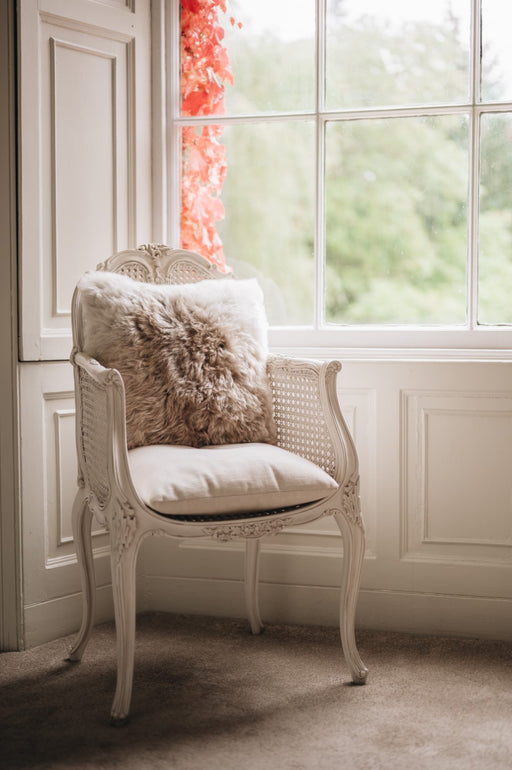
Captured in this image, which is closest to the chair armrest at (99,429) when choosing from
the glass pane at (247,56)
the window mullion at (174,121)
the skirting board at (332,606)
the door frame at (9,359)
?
the door frame at (9,359)

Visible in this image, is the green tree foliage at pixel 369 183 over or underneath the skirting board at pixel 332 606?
over

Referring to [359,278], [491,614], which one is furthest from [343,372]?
[491,614]

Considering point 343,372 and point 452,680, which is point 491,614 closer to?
point 452,680

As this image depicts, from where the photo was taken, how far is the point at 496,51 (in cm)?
268

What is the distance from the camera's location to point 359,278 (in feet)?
9.30

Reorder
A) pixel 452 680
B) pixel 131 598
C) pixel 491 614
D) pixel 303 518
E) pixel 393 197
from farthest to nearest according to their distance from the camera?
1. pixel 393 197
2. pixel 491 614
3. pixel 452 680
4. pixel 303 518
5. pixel 131 598

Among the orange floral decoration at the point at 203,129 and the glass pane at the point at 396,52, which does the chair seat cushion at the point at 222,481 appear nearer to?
the orange floral decoration at the point at 203,129

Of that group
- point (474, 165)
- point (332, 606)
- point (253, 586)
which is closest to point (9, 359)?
point (253, 586)

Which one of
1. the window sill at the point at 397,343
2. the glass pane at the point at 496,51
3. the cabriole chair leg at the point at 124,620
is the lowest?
the cabriole chair leg at the point at 124,620

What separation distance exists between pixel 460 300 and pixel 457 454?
1.64 ft

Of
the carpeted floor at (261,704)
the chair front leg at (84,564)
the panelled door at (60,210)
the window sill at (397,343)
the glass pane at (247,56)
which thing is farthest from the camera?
the glass pane at (247,56)

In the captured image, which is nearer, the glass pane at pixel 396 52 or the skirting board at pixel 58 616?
the skirting board at pixel 58 616

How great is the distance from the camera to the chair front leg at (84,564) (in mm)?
2365

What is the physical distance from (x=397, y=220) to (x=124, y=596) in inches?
59.7
